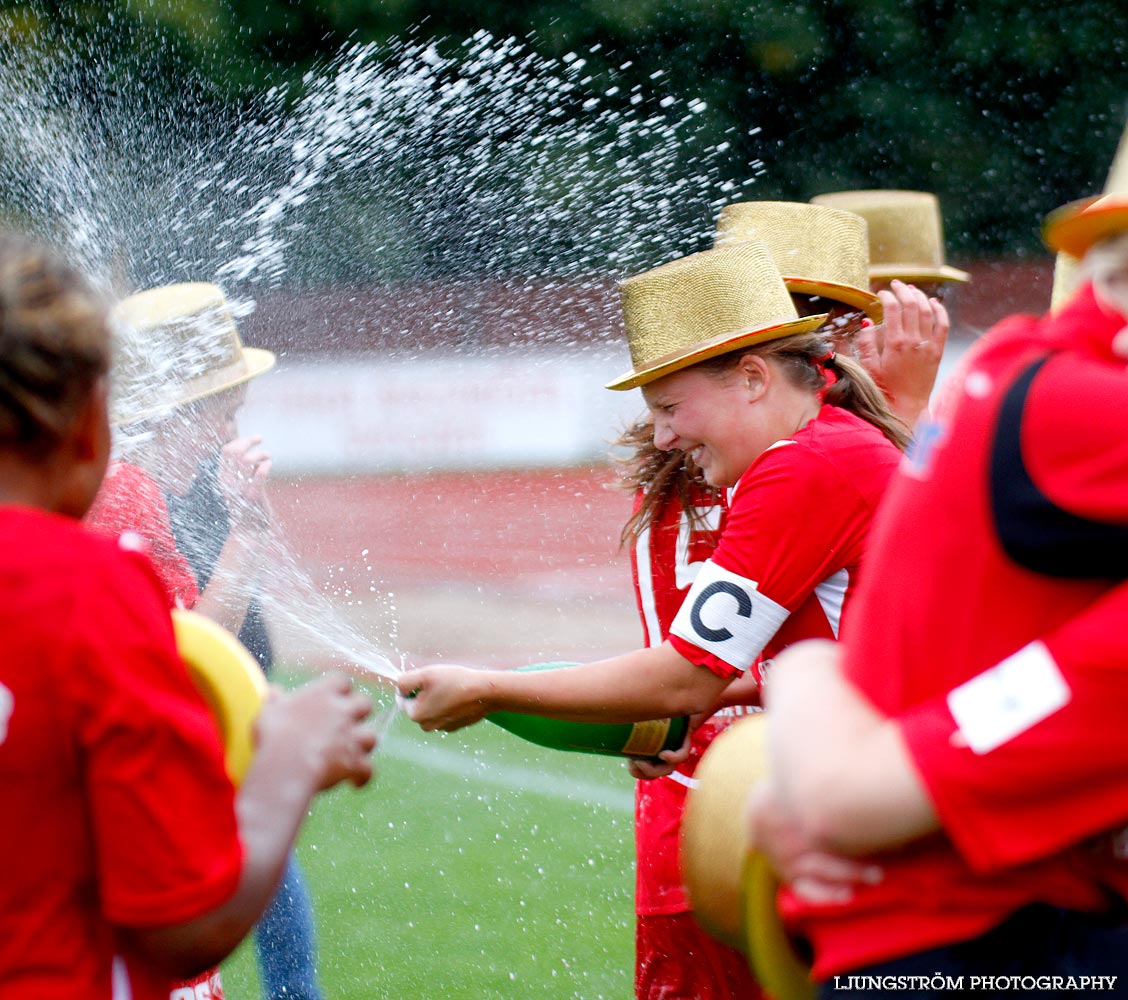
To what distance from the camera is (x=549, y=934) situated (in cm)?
480

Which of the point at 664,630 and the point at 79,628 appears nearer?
the point at 79,628

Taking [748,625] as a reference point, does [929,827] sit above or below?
above

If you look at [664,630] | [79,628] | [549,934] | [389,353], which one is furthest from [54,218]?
[79,628]

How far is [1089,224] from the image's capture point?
144 centimetres

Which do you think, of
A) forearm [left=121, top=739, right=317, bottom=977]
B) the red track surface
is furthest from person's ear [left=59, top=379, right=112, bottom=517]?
the red track surface

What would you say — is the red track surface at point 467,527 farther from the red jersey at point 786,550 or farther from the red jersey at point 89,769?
the red jersey at point 89,769

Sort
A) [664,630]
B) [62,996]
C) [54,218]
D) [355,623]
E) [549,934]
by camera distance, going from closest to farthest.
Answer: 1. [62,996]
2. [664,630]
3. [549,934]
4. [355,623]
5. [54,218]

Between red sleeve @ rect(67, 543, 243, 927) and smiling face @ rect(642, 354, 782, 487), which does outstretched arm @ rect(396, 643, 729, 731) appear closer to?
smiling face @ rect(642, 354, 782, 487)

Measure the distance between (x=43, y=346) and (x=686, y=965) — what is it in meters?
2.15

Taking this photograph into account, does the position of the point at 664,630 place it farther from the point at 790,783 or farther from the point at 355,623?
the point at 355,623

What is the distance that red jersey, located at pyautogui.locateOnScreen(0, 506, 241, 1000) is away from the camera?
140cm

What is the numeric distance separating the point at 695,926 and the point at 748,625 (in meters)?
0.81

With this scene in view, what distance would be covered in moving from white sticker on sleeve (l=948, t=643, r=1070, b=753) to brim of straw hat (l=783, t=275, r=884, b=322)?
231 cm

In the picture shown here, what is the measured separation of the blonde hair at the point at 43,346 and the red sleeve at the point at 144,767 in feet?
0.56
